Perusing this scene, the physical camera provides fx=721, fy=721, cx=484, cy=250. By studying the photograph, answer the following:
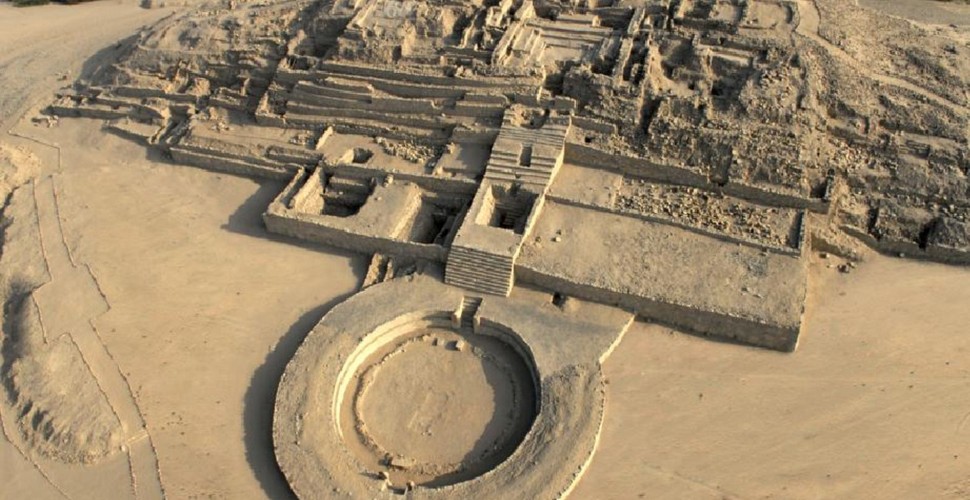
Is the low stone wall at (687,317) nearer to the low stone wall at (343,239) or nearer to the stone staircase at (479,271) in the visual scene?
the stone staircase at (479,271)

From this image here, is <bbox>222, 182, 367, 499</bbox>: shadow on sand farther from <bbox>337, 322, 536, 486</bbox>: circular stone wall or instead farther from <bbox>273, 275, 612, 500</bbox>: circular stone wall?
<bbox>337, 322, 536, 486</bbox>: circular stone wall

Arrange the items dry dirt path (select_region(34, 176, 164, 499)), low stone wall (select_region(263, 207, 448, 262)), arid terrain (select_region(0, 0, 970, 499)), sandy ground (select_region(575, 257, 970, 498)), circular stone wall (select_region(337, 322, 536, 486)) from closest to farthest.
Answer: sandy ground (select_region(575, 257, 970, 498)) → arid terrain (select_region(0, 0, 970, 499)) → dry dirt path (select_region(34, 176, 164, 499)) → circular stone wall (select_region(337, 322, 536, 486)) → low stone wall (select_region(263, 207, 448, 262))

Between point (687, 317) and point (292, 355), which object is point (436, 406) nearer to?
point (292, 355)

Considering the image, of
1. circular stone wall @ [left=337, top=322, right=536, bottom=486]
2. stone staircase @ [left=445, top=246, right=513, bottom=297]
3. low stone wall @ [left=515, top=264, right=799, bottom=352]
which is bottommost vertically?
circular stone wall @ [left=337, top=322, right=536, bottom=486]

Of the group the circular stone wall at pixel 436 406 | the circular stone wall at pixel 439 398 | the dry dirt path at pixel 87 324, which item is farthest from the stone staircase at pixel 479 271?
the dry dirt path at pixel 87 324

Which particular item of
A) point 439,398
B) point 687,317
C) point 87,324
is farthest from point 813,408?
point 87,324

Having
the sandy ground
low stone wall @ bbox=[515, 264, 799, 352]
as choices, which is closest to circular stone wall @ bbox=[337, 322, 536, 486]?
low stone wall @ bbox=[515, 264, 799, 352]
